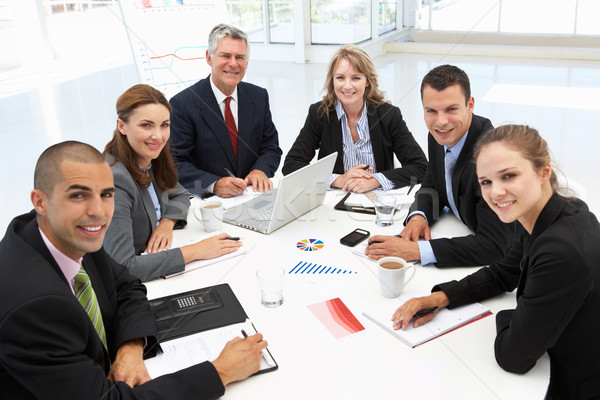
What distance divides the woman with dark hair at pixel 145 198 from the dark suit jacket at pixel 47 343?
57 centimetres

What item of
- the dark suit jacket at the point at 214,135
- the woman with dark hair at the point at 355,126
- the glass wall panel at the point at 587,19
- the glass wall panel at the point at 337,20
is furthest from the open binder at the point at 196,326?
the glass wall panel at the point at 587,19

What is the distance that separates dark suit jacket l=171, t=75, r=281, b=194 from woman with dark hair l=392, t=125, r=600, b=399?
1877mm

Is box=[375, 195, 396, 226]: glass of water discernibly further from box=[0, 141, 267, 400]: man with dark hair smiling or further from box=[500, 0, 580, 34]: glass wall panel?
box=[500, 0, 580, 34]: glass wall panel

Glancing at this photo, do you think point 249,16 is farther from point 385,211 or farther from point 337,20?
point 385,211

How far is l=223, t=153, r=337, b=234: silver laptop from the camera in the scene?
7.31ft

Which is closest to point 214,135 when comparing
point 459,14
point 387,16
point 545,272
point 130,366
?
point 130,366

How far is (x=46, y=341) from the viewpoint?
1185 millimetres

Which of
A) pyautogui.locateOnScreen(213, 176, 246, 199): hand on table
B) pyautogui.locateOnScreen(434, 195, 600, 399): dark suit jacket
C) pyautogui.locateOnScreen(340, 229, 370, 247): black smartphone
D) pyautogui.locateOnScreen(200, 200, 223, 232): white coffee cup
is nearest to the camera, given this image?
pyautogui.locateOnScreen(434, 195, 600, 399): dark suit jacket

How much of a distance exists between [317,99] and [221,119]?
174 inches

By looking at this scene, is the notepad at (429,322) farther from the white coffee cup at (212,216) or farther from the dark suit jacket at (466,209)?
the white coffee cup at (212,216)

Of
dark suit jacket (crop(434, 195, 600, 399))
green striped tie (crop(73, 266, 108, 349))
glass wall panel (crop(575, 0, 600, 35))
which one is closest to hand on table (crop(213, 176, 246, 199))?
green striped tie (crop(73, 266, 108, 349))

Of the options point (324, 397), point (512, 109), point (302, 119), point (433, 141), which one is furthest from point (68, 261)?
point (512, 109)

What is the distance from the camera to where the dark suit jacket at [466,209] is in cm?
199

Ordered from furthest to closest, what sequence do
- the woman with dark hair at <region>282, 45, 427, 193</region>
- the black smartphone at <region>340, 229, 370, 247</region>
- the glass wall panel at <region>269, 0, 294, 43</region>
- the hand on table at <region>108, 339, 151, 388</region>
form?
the glass wall panel at <region>269, 0, 294, 43</region> → the woman with dark hair at <region>282, 45, 427, 193</region> → the black smartphone at <region>340, 229, 370, 247</region> → the hand on table at <region>108, 339, 151, 388</region>
